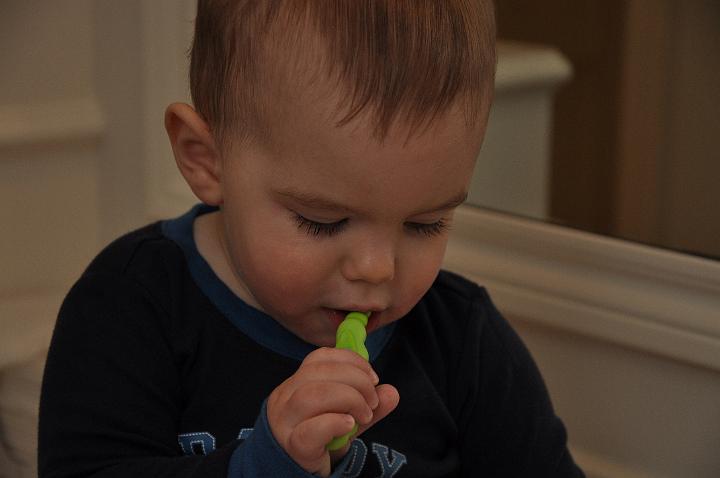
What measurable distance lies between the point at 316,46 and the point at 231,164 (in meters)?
0.12

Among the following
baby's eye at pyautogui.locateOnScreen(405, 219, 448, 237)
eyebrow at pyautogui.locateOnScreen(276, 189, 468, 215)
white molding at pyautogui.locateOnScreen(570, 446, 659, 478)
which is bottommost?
white molding at pyautogui.locateOnScreen(570, 446, 659, 478)

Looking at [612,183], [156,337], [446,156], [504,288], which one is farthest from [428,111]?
[612,183]

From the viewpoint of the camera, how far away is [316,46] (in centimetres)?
83

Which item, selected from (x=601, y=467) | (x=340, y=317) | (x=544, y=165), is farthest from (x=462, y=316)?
(x=544, y=165)

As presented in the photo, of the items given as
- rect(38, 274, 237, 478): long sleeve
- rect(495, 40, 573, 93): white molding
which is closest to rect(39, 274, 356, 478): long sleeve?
rect(38, 274, 237, 478): long sleeve

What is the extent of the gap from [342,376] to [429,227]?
0.47 ft

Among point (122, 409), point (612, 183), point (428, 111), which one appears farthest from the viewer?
point (612, 183)

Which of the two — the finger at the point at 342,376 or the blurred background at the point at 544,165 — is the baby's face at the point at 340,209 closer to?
the finger at the point at 342,376

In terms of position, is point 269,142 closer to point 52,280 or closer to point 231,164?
point 231,164

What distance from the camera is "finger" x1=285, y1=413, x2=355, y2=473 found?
0.80 m

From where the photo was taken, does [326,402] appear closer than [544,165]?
Yes

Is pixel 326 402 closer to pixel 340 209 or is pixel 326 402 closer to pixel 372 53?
pixel 340 209

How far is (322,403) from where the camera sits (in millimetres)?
802

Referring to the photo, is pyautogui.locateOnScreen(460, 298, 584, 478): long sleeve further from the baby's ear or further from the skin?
the baby's ear
